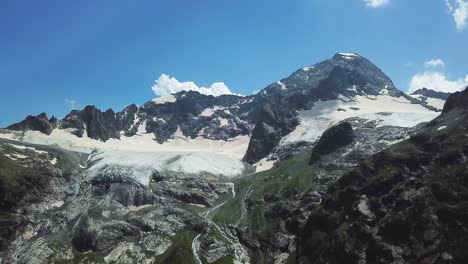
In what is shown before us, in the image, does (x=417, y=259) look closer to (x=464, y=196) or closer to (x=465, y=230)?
(x=465, y=230)

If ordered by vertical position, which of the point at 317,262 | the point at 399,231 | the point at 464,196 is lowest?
the point at 317,262

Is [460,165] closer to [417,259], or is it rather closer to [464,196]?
[464,196]

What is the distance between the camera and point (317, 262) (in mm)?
197125

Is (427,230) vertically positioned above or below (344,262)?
above

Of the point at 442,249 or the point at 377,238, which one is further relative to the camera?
the point at 377,238

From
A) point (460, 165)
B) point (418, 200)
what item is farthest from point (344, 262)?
point (460, 165)

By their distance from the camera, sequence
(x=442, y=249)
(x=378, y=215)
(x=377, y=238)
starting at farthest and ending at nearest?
1. (x=378, y=215)
2. (x=377, y=238)
3. (x=442, y=249)

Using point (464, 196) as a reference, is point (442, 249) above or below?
below

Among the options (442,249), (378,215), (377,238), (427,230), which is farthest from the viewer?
(378,215)

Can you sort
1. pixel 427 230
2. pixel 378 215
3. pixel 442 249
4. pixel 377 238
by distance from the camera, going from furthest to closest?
Result: pixel 378 215 < pixel 377 238 < pixel 427 230 < pixel 442 249

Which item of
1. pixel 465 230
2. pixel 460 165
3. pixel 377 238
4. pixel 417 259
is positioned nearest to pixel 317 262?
pixel 377 238

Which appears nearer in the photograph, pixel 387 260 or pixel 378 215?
pixel 387 260

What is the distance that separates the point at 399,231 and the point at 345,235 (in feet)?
76.9

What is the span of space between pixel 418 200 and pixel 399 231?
16.6 m
